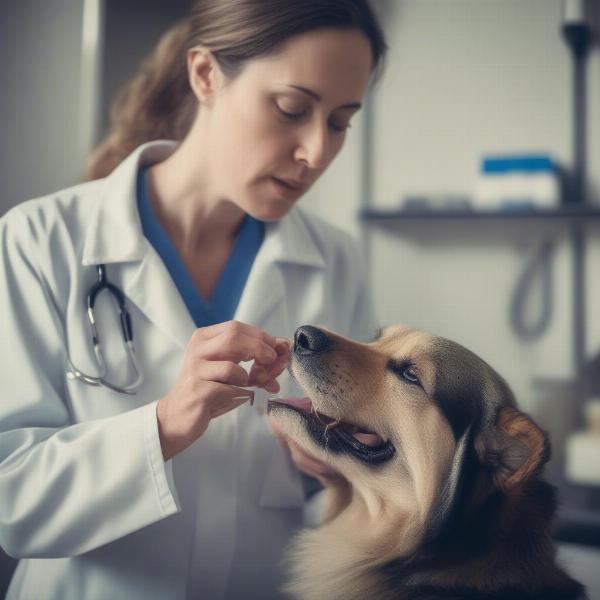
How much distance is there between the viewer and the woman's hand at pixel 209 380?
58 centimetres

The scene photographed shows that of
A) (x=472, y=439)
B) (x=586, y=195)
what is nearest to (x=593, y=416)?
(x=586, y=195)

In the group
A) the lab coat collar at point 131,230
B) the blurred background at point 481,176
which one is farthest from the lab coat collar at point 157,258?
the blurred background at point 481,176

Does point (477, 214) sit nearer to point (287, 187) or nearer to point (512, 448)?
point (287, 187)

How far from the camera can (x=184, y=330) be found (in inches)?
28.4

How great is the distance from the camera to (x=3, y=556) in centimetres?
77

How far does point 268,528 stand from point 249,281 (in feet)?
1.01

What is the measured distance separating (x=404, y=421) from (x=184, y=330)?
27 cm

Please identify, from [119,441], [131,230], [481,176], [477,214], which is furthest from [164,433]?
[481,176]

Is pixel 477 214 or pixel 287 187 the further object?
pixel 477 214

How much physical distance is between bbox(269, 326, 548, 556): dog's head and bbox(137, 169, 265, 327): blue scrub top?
0.14m

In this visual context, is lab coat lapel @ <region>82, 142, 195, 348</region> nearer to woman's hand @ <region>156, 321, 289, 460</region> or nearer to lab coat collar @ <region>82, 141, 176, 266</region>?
lab coat collar @ <region>82, 141, 176, 266</region>

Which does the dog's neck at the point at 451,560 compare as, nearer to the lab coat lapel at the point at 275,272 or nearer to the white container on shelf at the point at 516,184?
the lab coat lapel at the point at 275,272

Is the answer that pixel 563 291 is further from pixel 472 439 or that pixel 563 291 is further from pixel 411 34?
pixel 472 439

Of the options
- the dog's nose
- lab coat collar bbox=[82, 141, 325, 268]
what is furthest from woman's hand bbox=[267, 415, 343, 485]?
lab coat collar bbox=[82, 141, 325, 268]
